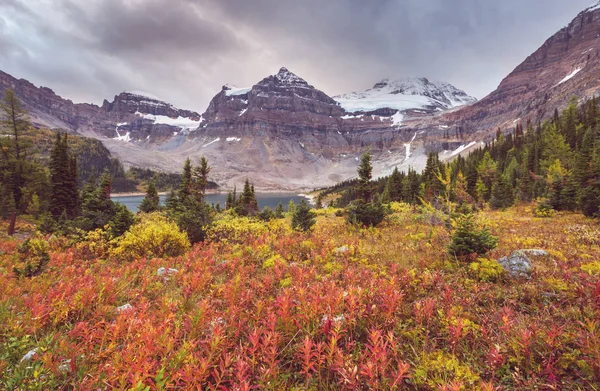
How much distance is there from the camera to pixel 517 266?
653cm

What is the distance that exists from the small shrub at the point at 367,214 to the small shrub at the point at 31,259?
14.6 meters

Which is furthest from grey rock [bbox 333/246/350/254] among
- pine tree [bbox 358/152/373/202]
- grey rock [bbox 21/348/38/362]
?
pine tree [bbox 358/152/373/202]

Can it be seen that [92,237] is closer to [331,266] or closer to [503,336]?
[331,266]

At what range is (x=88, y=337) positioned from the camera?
4.07 meters

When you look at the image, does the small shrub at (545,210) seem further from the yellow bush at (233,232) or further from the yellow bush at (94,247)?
the yellow bush at (94,247)

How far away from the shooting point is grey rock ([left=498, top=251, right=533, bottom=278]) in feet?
20.6

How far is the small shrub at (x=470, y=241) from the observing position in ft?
25.6

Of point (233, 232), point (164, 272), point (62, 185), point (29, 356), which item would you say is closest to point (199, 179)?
point (62, 185)

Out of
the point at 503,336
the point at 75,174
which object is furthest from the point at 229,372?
the point at 75,174

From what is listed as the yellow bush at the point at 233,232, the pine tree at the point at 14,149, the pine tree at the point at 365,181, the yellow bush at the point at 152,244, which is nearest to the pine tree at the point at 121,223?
the yellow bush at the point at 152,244

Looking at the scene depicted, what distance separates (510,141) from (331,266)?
12667 centimetres

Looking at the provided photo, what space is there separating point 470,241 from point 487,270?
5.07ft

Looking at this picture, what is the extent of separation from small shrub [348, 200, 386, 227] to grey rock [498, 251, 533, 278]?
9740mm

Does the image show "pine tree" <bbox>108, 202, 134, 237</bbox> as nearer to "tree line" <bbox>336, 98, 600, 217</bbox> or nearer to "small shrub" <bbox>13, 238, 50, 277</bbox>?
"small shrub" <bbox>13, 238, 50, 277</bbox>
